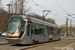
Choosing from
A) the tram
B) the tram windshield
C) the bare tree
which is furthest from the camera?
the bare tree

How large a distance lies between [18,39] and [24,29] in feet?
4.15

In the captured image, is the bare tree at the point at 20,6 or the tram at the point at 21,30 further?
the bare tree at the point at 20,6

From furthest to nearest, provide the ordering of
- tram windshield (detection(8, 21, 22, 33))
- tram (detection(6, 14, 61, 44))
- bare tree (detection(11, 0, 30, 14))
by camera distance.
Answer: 1. bare tree (detection(11, 0, 30, 14))
2. tram windshield (detection(8, 21, 22, 33))
3. tram (detection(6, 14, 61, 44))

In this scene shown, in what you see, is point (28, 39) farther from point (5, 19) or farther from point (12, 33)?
point (5, 19)

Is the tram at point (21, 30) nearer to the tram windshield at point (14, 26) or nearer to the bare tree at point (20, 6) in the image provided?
the tram windshield at point (14, 26)

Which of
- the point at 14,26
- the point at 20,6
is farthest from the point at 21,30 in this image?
the point at 20,6

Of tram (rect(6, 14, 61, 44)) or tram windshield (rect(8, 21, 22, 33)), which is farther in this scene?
tram windshield (rect(8, 21, 22, 33))

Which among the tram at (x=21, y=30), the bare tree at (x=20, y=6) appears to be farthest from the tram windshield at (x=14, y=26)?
the bare tree at (x=20, y=6)

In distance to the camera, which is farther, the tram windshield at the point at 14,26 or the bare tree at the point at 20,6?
the bare tree at the point at 20,6

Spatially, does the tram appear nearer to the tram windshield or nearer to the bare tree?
the tram windshield

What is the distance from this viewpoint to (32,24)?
16859 mm

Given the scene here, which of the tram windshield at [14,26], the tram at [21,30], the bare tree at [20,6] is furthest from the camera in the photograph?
the bare tree at [20,6]

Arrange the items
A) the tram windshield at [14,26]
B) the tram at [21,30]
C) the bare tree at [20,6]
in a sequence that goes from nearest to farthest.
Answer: the tram at [21,30] → the tram windshield at [14,26] → the bare tree at [20,6]

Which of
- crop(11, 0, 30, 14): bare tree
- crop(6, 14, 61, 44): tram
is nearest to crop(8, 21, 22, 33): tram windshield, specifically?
crop(6, 14, 61, 44): tram
